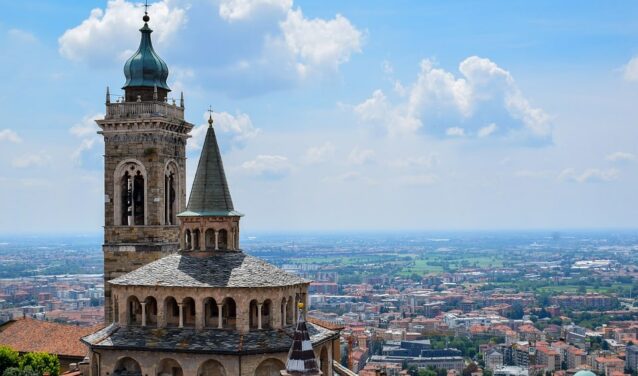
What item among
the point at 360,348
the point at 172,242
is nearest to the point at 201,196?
the point at 172,242

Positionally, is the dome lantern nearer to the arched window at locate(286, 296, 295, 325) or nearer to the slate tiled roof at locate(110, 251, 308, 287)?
the slate tiled roof at locate(110, 251, 308, 287)

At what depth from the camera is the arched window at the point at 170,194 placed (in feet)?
171

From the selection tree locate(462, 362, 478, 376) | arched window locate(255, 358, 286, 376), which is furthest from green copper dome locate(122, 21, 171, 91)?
tree locate(462, 362, 478, 376)

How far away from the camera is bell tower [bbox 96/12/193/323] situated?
50719 mm

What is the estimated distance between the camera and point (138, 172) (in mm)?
51344

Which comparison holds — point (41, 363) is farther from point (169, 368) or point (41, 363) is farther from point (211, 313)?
point (211, 313)

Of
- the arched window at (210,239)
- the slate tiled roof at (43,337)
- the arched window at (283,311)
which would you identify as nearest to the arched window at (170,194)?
the slate tiled roof at (43,337)

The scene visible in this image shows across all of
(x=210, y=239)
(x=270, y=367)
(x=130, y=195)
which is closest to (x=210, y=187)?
(x=210, y=239)

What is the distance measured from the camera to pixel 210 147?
40.3m

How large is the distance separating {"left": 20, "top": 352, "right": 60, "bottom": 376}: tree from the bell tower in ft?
25.8

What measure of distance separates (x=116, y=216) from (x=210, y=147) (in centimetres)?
1354

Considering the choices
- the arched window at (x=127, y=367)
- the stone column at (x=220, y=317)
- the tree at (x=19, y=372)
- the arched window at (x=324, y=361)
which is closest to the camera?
the stone column at (x=220, y=317)

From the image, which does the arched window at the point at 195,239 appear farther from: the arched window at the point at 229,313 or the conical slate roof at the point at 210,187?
the arched window at the point at 229,313

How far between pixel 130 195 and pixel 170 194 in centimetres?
238
